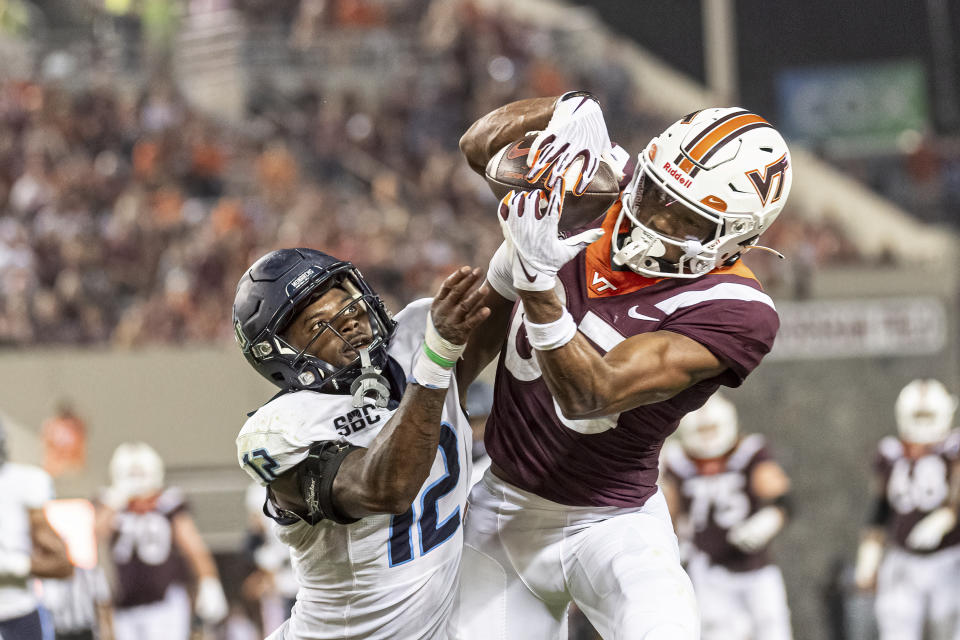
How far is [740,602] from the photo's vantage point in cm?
757

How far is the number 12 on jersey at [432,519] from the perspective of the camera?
3.13 m

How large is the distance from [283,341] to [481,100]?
10.5 metres

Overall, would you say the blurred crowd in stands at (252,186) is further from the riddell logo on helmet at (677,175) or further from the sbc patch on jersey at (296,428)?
the riddell logo on helmet at (677,175)

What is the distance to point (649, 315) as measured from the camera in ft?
10.1

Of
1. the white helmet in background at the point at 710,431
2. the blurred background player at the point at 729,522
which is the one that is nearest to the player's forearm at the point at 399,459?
the blurred background player at the point at 729,522

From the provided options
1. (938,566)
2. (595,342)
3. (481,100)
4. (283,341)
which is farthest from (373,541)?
(481,100)

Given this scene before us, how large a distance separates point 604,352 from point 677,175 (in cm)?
46

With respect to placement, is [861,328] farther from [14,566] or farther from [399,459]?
[399,459]

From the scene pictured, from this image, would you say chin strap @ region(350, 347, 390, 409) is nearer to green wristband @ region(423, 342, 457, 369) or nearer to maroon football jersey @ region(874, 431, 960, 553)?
green wristband @ region(423, 342, 457, 369)

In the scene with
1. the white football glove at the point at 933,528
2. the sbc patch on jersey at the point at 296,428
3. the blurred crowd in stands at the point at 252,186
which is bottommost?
the white football glove at the point at 933,528

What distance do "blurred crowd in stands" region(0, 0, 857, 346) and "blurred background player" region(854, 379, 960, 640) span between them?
3466mm

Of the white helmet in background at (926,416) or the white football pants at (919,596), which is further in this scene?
the white helmet in background at (926,416)

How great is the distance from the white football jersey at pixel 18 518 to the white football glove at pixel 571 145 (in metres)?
3.43

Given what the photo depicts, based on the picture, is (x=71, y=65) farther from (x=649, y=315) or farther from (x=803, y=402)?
(x=649, y=315)
